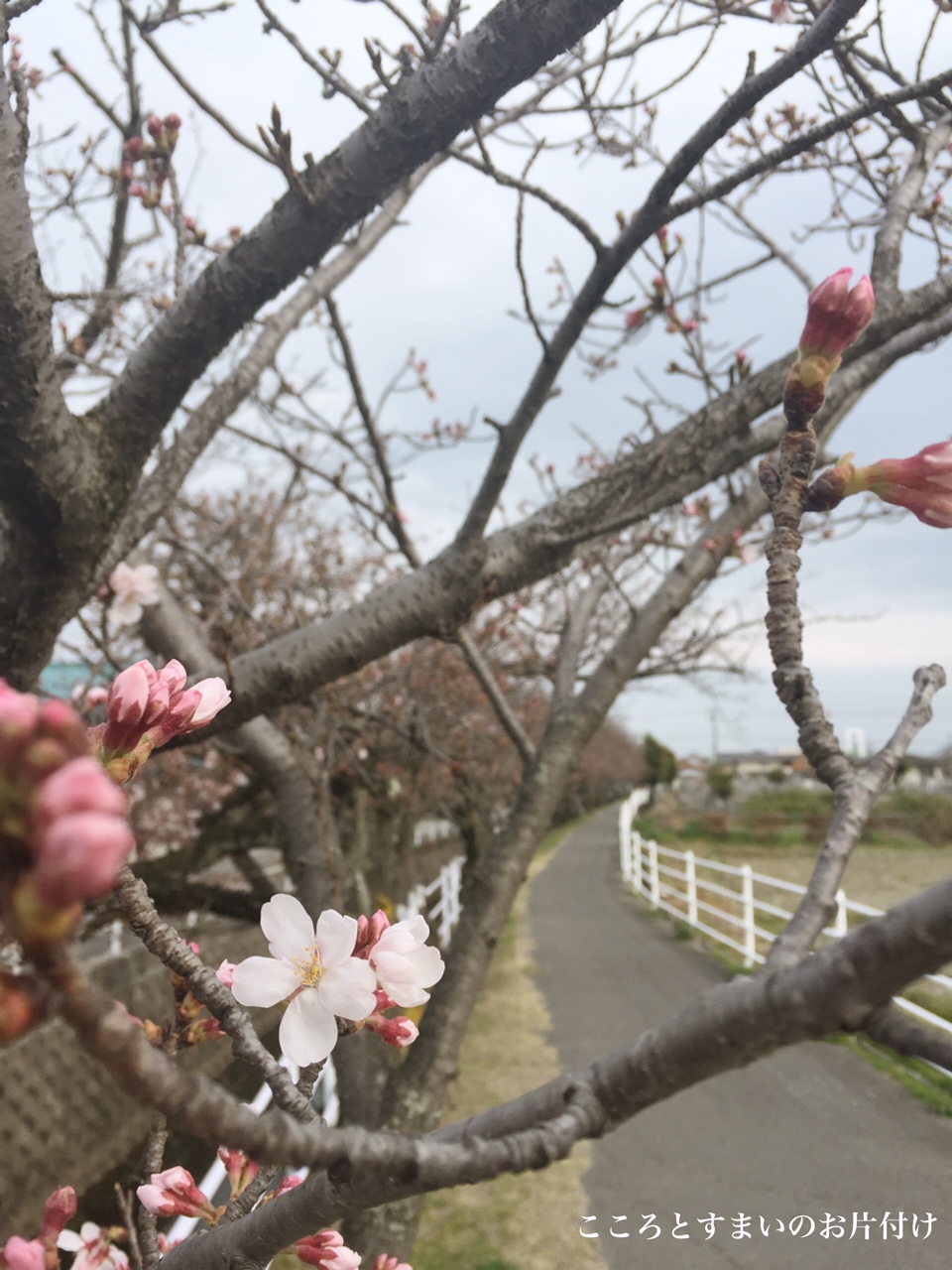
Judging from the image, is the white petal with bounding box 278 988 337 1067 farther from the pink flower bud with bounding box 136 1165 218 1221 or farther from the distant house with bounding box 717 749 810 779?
the distant house with bounding box 717 749 810 779

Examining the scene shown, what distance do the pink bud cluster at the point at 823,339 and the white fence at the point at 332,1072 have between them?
69 centimetres

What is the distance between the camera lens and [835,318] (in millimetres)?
728

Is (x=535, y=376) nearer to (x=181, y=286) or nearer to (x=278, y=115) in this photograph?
(x=278, y=115)

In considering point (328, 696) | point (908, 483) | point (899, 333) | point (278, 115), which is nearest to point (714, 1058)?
point (908, 483)

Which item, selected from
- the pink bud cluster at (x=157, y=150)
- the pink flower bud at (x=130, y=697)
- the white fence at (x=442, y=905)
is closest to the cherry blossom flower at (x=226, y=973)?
the pink flower bud at (x=130, y=697)

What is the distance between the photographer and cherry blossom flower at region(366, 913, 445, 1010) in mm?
725

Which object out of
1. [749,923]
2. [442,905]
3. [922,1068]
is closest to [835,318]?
[922,1068]

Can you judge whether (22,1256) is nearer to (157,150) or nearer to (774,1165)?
(157,150)

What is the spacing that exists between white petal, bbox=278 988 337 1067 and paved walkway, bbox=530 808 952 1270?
8.44ft

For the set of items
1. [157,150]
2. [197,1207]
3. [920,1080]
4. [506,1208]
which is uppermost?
[157,150]

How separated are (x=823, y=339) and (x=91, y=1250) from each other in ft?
4.44

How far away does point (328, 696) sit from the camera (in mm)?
3869

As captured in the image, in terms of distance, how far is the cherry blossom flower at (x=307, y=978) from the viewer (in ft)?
2.23

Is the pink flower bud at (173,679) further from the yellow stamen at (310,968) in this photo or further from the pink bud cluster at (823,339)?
the pink bud cluster at (823,339)
